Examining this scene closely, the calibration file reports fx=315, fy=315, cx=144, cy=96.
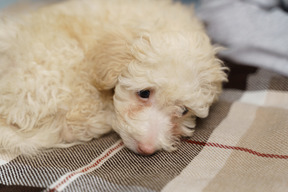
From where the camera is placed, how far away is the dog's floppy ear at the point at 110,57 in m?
1.79

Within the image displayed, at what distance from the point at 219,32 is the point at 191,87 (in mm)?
1256

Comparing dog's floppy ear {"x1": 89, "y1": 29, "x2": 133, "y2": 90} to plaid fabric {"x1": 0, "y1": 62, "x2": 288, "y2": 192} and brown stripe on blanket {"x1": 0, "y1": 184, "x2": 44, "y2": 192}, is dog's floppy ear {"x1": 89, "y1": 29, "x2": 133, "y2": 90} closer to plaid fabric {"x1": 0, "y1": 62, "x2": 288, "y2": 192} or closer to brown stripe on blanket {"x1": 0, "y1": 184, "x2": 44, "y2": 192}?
plaid fabric {"x1": 0, "y1": 62, "x2": 288, "y2": 192}

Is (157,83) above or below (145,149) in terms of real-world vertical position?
above

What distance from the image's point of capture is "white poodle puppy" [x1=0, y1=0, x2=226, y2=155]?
170cm

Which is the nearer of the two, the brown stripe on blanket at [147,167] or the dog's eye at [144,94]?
the brown stripe on blanket at [147,167]

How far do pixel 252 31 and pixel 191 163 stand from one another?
152 cm

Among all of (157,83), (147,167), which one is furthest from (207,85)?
(147,167)

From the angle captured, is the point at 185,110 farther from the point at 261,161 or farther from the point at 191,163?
the point at 261,161

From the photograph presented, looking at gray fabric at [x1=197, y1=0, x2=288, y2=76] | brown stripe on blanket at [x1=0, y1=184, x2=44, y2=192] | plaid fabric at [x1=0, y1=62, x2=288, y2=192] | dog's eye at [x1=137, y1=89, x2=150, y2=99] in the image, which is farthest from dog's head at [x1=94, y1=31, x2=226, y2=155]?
gray fabric at [x1=197, y1=0, x2=288, y2=76]

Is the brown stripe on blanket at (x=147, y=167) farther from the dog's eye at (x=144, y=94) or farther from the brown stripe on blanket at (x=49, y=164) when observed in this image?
the dog's eye at (x=144, y=94)

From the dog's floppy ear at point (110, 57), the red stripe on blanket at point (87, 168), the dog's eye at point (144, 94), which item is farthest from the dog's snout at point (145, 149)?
the dog's floppy ear at point (110, 57)

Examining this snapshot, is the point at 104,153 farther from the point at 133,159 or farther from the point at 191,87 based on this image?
the point at 191,87

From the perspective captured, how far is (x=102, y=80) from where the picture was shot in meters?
1.85

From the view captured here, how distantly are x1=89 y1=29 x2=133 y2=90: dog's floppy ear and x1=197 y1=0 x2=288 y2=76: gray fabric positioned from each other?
1.05 metres
